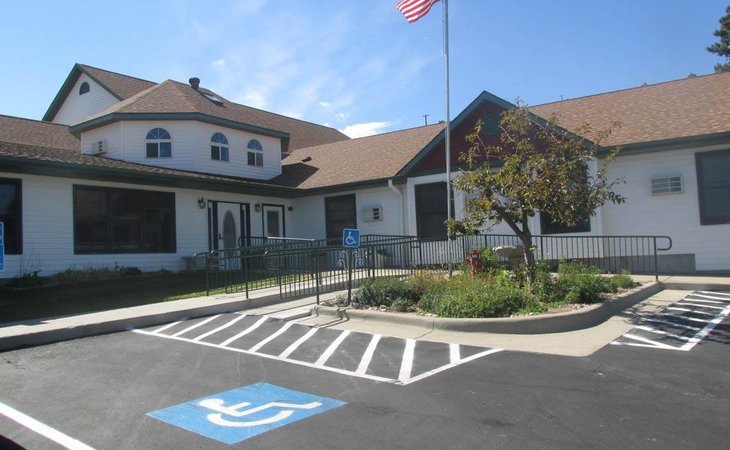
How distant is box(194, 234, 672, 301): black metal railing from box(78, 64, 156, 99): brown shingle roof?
14.3 metres

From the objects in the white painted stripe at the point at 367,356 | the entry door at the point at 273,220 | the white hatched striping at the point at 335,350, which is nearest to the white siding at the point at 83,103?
the entry door at the point at 273,220

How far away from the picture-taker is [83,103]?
28172 mm

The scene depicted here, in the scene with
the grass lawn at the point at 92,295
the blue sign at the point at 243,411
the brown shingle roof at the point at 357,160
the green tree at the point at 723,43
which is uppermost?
the green tree at the point at 723,43

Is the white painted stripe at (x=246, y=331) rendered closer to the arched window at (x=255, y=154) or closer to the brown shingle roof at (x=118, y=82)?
the arched window at (x=255, y=154)

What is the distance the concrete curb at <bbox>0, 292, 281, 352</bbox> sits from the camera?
871cm

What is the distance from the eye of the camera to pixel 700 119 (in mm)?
15047

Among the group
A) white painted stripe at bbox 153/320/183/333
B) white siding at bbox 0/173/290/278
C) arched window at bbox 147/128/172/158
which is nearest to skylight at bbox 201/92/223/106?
arched window at bbox 147/128/172/158

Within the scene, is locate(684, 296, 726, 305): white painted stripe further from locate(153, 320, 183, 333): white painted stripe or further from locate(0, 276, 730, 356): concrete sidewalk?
locate(153, 320, 183, 333): white painted stripe

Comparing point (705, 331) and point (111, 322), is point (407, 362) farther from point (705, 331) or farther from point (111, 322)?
point (111, 322)

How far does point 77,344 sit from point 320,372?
4.42m

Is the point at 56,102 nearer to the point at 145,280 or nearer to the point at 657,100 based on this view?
the point at 145,280

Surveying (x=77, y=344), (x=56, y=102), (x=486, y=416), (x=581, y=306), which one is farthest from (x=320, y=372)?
(x=56, y=102)

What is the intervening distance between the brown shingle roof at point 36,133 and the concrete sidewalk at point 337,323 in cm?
1309

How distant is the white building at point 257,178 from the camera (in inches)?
580
